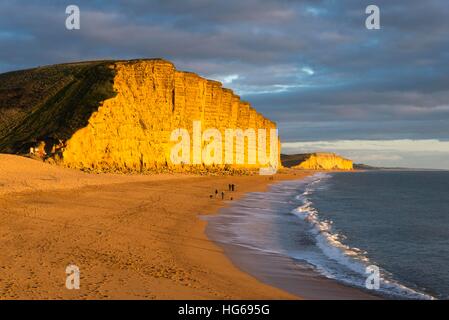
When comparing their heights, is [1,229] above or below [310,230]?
above

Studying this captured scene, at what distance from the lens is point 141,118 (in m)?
68.6

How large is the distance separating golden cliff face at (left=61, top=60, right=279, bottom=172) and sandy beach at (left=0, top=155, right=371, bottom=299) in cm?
3022

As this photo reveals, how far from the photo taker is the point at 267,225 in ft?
84.1

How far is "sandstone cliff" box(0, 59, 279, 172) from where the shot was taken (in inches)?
2258

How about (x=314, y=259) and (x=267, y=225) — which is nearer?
(x=314, y=259)

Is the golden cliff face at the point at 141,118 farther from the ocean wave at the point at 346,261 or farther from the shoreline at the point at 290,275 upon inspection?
the shoreline at the point at 290,275

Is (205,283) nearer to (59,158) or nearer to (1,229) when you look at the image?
(1,229)

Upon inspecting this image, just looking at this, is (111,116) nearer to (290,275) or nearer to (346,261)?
(346,261)

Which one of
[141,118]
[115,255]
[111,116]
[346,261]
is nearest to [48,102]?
[141,118]

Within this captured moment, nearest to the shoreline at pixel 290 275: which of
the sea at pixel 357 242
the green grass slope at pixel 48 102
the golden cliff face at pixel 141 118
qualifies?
the sea at pixel 357 242

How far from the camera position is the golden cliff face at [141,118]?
58.6 meters
